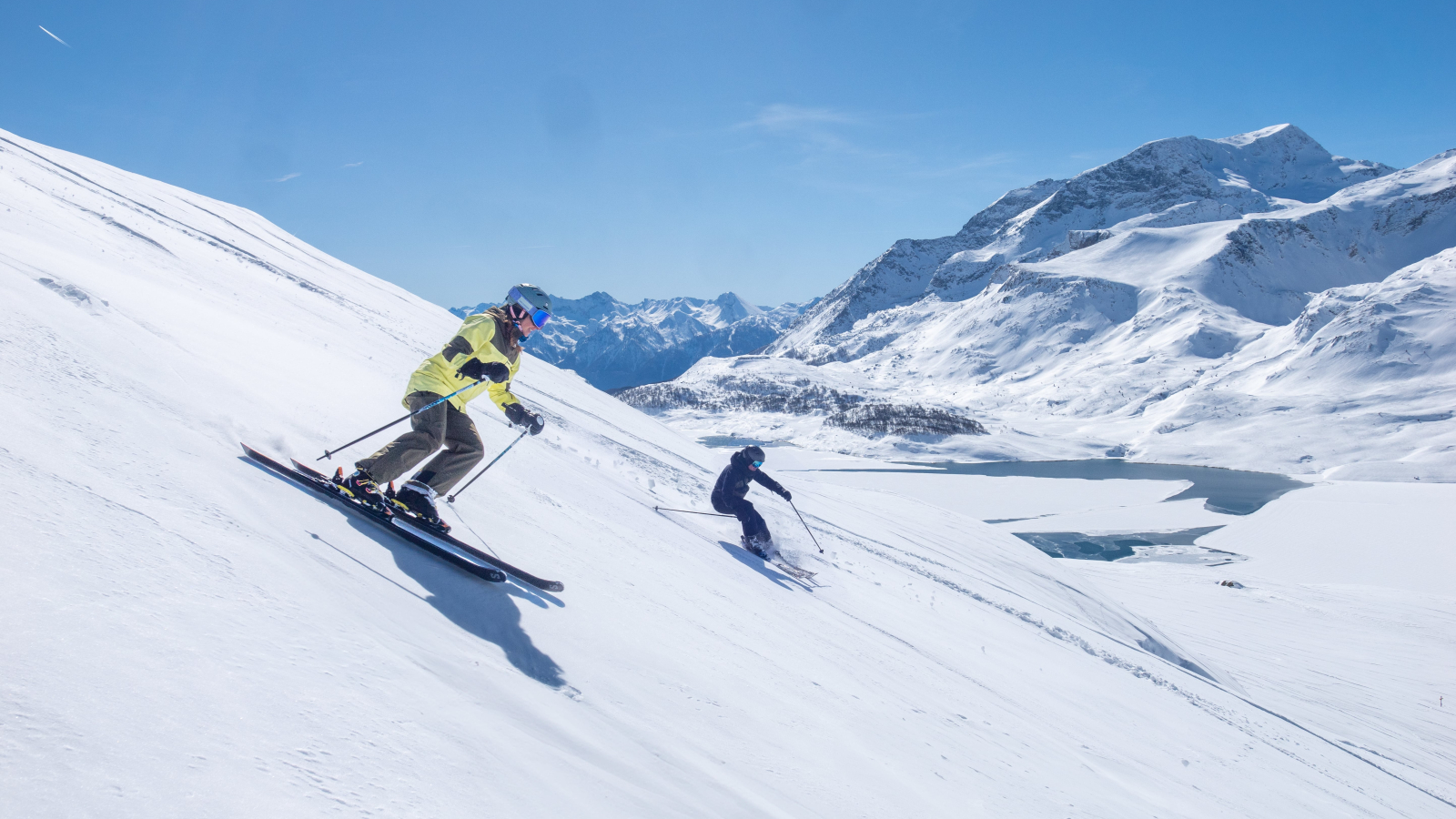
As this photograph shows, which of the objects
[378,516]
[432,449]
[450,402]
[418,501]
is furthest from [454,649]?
[450,402]

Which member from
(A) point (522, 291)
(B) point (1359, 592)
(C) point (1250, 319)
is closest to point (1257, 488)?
(B) point (1359, 592)

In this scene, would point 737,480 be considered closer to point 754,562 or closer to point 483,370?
point 754,562

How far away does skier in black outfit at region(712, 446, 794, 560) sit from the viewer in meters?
9.32

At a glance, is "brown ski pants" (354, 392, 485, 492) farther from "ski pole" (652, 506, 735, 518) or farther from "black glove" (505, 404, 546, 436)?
"ski pole" (652, 506, 735, 518)

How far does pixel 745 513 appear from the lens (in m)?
9.44

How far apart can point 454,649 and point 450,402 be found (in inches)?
104

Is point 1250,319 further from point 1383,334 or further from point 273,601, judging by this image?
point 273,601

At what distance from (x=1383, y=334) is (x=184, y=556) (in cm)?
11681

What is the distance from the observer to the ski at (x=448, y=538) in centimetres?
456

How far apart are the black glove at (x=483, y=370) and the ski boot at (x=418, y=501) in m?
0.90

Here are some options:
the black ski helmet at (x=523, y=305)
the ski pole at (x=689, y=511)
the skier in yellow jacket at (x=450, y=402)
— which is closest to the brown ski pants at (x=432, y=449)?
the skier in yellow jacket at (x=450, y=402)

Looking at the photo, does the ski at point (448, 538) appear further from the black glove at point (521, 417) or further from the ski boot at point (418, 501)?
the black glove at point (521, 417)

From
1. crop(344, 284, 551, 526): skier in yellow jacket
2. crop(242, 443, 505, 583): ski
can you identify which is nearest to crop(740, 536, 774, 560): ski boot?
crop(344, 284, 551, 526): skier in yellow jacket

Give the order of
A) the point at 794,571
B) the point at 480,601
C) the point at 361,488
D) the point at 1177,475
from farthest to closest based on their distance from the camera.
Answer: the point at 1177,475, the point at 794,571, the point at 361,488, the point at 480,601
